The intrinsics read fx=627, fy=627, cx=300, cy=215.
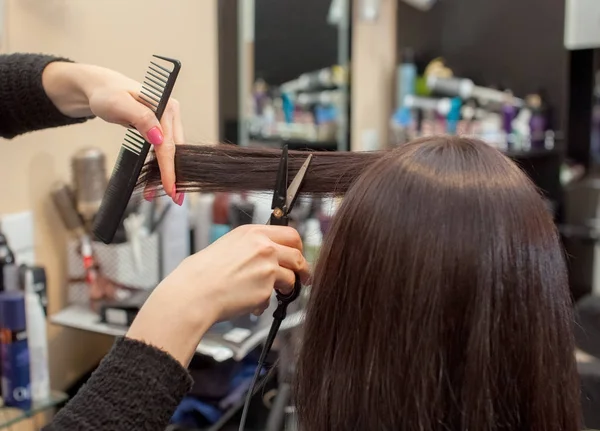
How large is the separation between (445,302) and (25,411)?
2.68 ft

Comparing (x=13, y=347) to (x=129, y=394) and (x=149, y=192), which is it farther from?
(x=129, y=394)

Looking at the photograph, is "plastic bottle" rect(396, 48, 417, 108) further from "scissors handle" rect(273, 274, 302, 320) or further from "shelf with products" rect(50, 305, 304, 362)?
"scissors handle" rect(273, 274, 302, 320)

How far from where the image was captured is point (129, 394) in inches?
20.7

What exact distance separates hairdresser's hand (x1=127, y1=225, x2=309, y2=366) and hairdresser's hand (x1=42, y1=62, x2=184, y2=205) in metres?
0.18

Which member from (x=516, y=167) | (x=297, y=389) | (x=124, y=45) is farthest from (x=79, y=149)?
(x=516, y=167)

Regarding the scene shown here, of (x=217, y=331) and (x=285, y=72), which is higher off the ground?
(x=285, y=72)

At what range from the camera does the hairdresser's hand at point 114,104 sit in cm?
74

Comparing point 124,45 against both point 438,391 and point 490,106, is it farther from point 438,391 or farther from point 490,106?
point 490,106

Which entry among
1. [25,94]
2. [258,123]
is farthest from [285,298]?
[258,123]

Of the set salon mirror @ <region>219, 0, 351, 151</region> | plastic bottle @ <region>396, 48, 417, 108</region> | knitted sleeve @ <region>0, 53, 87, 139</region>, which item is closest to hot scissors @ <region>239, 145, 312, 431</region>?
knitted sleeve @ <region>0, 53, 87, 139</region>

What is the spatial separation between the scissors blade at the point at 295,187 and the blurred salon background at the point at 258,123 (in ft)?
0.35

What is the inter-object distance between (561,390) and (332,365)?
0.74 feet

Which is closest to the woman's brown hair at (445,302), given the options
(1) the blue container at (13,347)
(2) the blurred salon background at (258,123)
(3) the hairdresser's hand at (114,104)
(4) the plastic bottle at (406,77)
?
(2) the blurred salon background at (258,123)

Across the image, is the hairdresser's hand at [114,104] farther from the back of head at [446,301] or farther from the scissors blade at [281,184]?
the back of head at [446,301]
